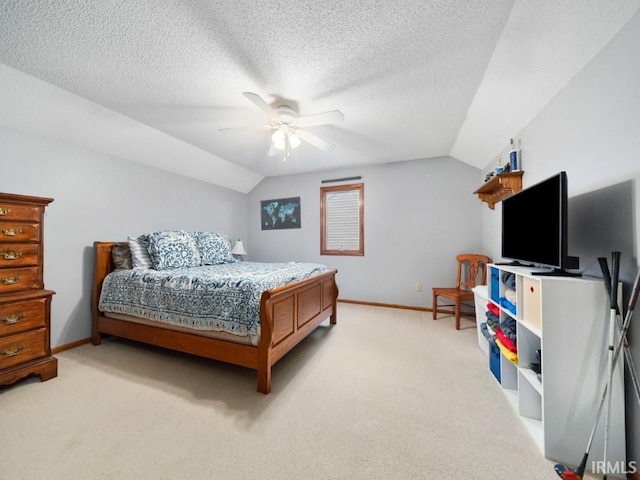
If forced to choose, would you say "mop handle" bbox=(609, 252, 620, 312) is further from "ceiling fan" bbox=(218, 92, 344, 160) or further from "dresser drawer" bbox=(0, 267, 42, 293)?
"dresser drawer" bbox=(0, 267, 42, 293)

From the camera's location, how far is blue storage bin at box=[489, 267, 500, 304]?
1.95m

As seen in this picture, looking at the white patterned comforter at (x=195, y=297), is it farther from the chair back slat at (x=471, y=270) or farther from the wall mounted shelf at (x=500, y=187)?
the chair back slat at (x=471, y=270)

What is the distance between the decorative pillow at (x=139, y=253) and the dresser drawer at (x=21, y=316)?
0.83 meters

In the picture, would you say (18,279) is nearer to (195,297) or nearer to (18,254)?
(18,254)

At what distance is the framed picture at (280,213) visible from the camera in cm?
468

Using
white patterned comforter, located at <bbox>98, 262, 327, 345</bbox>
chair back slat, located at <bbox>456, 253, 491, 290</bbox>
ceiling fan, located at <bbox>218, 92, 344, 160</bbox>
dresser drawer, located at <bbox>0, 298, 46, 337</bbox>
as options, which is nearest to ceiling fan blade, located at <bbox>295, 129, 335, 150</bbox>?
ceiling fan, located at <bbox>218, 92, 344, 160</bbox>

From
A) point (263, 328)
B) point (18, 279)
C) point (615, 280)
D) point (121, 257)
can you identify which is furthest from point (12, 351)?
point (615, 280)

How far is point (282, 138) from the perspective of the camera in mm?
2436

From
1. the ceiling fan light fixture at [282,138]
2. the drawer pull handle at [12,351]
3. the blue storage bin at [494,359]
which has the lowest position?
the blue storage bin at [494,359]

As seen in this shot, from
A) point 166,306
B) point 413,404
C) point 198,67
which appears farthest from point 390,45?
point 166,306

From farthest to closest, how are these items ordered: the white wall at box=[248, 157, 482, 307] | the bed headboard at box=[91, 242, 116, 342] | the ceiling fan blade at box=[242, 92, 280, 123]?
the white wall at box=[248, 157, 482, 307]
the bed headboard at box=[91, 242, 116, 342]
the ceiling fan blade at box=[242, 92, 280, 123]

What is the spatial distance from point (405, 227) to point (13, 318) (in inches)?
171
